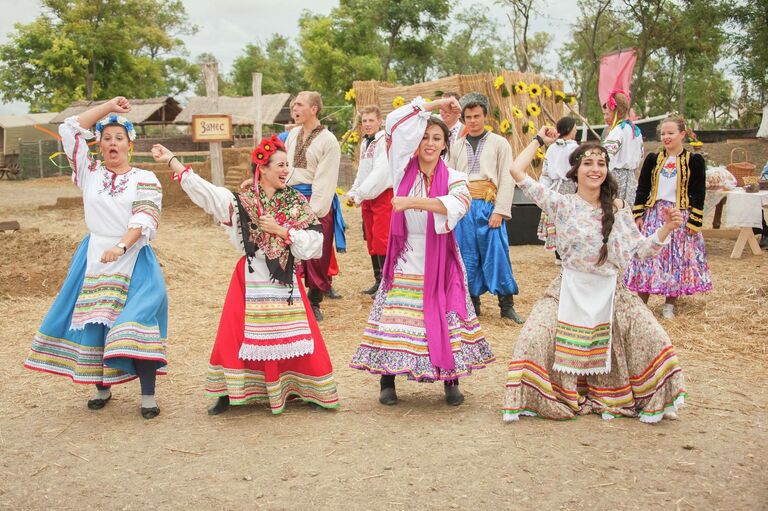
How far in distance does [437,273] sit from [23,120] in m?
42.1

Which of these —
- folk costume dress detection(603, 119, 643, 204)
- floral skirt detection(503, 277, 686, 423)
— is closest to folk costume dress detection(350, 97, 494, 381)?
floral skirt detection(503, 277, 686, 423)

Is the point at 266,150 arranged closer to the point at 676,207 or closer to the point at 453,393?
the point at 453,393

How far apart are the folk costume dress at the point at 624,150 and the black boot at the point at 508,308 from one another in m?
2.10

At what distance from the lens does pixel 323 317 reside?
7488 millimetres

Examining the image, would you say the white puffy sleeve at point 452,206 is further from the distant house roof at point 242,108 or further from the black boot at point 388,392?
the distant house roof at point 242,108

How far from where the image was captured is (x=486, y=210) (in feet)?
22.3

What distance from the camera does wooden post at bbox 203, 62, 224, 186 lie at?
50.1ft

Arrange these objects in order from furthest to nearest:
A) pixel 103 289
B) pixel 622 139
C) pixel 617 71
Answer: pixel 617 71
pixel 622 139
pixel 103 289

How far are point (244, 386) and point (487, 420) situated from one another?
56.0 inches

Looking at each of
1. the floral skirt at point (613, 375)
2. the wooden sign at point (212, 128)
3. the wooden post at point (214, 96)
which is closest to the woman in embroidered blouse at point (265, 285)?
the floral skirt at point (613, 375)

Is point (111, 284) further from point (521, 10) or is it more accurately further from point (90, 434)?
point (521, 10)

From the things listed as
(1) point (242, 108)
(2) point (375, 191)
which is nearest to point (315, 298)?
(2) point (375, 191)

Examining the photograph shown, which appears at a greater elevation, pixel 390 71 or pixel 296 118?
pixel 390 71

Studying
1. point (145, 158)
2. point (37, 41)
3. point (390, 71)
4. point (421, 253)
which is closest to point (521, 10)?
point (390, 71)
